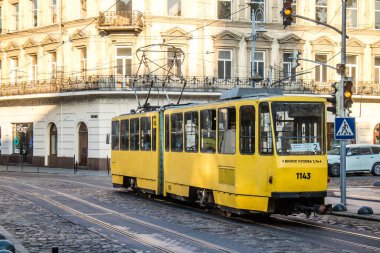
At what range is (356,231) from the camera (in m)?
16.2

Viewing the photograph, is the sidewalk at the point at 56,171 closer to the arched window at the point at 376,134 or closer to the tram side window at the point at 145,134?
the tram side window at the point at 145,134

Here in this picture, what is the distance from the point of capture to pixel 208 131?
19.6 meters

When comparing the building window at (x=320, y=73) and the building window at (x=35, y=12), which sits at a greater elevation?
the building window at (x=35, y=12)

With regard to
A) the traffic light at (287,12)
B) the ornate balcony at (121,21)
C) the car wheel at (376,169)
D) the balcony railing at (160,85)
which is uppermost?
the ornate balcony at (121,21)

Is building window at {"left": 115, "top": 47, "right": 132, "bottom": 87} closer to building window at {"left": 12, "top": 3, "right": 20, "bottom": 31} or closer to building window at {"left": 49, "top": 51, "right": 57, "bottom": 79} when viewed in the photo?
building window at {"left": 49, "top": 51, "right": 57, "bottom": 79}

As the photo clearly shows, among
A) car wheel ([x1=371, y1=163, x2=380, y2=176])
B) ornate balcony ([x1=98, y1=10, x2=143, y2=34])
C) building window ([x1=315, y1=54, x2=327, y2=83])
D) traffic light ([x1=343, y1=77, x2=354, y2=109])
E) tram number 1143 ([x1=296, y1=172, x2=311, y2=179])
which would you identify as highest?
ornate balcony ([x1=98, y1=10, x2=143, y2=34])

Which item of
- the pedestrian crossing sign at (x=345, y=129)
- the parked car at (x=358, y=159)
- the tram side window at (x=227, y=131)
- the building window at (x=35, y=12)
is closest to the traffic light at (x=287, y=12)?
the pedestrian crossing sign at (x=345, y=129)

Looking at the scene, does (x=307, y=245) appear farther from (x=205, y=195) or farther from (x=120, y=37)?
(x=120, y=37)

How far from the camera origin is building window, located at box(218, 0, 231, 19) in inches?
1903

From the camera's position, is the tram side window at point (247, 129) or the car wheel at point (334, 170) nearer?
the tram side window at point (247, 129)

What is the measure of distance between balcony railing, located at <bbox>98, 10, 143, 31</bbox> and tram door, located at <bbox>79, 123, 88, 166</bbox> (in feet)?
21.5

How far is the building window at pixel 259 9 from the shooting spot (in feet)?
160

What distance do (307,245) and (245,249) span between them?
1.26 meters

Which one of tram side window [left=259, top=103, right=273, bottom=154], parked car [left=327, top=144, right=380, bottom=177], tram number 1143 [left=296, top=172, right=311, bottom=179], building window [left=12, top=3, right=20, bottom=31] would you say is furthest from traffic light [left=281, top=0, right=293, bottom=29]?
building window [left=12, top=3, right=20, bottom=31]
